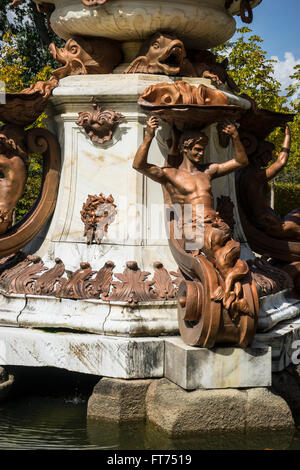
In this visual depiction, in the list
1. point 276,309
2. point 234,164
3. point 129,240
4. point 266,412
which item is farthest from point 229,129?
point 266,412

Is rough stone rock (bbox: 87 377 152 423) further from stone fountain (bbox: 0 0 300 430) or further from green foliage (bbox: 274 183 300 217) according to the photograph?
green foliage (bbox: 274 183 300 217)

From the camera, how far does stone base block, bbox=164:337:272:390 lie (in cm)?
435

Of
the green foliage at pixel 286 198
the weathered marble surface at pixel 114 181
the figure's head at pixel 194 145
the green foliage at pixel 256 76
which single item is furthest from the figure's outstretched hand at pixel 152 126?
the green foliage at pixel 286 198

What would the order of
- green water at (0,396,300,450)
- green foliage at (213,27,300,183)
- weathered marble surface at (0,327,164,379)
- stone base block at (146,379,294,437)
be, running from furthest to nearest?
green foliage at (213,27,300,183) → weathered marble surface at (0,327,164,379) → stone base block at (146,379,294,437) → green water at (0,396,300,450)

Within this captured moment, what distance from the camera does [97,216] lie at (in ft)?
17.6

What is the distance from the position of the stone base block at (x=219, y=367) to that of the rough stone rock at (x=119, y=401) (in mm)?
240

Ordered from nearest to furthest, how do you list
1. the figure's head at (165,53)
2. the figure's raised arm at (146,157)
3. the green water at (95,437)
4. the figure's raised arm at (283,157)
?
1. the green water at (95,437)
2. the figure's raised arm at (146,157)
3. the figure's head at (165,53)
4. the figure's raised arm at (283,157)

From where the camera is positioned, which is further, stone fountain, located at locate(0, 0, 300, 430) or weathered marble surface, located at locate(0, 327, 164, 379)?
weathered marble surface, located at locate(0, 327, 164, 379)

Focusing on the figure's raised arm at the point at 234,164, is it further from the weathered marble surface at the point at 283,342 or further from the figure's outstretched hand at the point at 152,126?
the weathered marble surface at the point at 283,342

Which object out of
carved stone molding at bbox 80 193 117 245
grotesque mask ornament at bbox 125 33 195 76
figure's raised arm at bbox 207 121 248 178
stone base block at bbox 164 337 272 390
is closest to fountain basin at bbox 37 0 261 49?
grotesque mask ornament at bbox 125 33 195 76

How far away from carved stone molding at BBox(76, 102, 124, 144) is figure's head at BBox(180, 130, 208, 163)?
0.59 metres

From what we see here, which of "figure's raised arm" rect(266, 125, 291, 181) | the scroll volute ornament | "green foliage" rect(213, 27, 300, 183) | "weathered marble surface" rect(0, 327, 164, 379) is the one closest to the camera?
"weathered marble surface" rect(0, 327, 164, 379)

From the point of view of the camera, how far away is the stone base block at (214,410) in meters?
4.28
